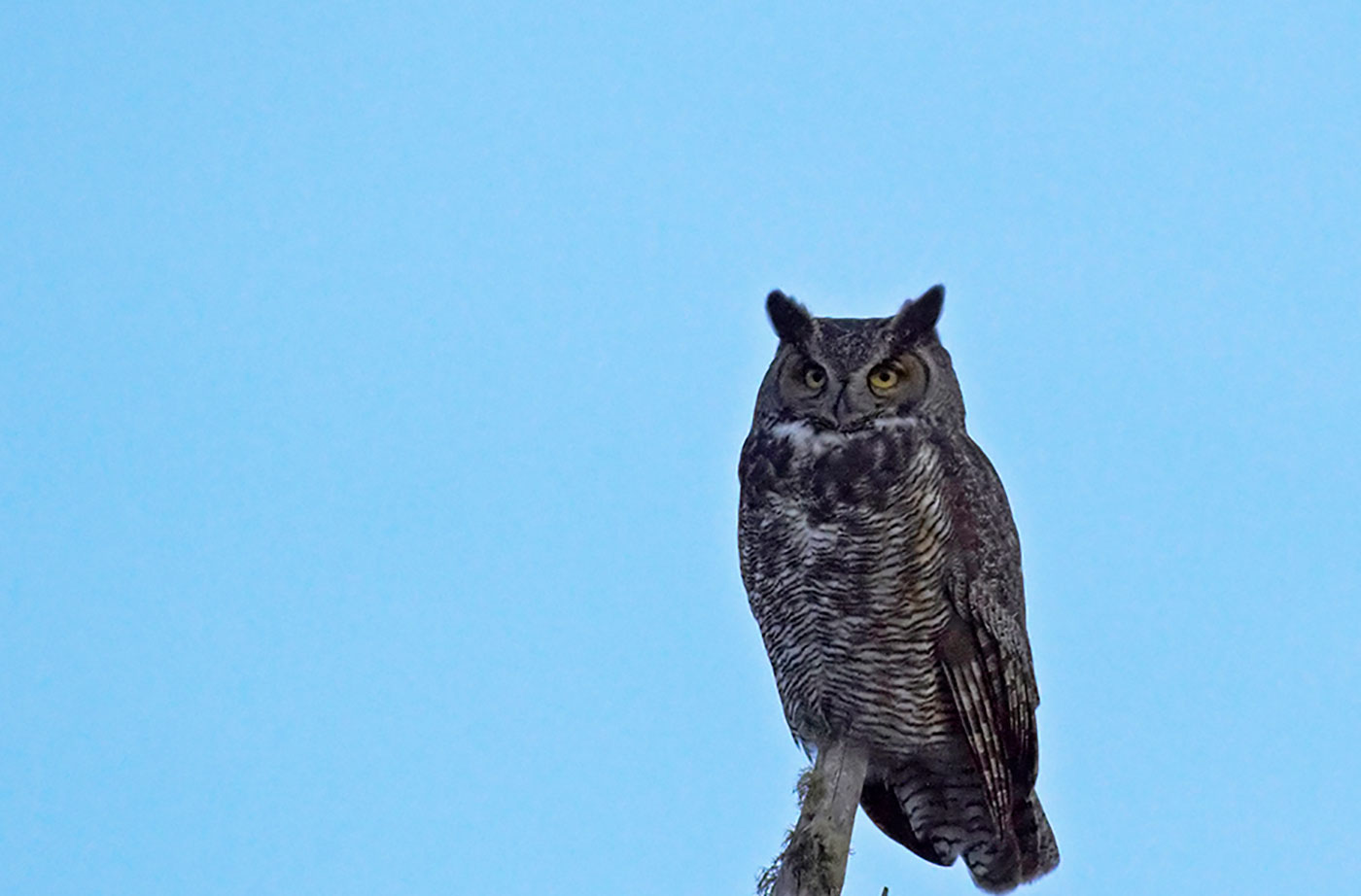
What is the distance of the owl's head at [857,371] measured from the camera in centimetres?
542

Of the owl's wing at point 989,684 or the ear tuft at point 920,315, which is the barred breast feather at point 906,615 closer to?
the owl's wing at point 989,684

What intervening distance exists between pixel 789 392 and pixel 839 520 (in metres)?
0.52

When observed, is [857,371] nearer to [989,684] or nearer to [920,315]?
[920,315]

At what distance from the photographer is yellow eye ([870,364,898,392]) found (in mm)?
5465

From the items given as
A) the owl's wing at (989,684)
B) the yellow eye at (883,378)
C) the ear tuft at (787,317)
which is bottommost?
the owl's wing at (989,684)

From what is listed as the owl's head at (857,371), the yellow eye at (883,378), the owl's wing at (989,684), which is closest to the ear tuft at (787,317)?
the owl's head at (857,371)

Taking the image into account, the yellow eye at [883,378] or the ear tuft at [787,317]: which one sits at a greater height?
the ear tuft at [787,317]

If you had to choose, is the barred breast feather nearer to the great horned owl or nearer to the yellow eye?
the great horned owl

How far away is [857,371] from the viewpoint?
5.42 metres

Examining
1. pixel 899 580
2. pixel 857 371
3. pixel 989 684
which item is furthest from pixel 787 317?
pixel 989 684

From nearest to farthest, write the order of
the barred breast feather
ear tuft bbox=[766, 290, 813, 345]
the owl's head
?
the barred breast feather
the owl's head
ear tuft bbox=[766, 290, 813, 345]

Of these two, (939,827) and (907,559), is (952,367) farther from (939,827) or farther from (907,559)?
(939,827)

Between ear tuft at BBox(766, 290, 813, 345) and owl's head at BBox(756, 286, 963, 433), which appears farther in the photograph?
ear tuft at BBox(766, 290, 813, 345)

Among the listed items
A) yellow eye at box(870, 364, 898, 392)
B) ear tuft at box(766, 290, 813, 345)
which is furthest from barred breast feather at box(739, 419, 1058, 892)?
ear tuft at box(766, 290, 813, 345)
